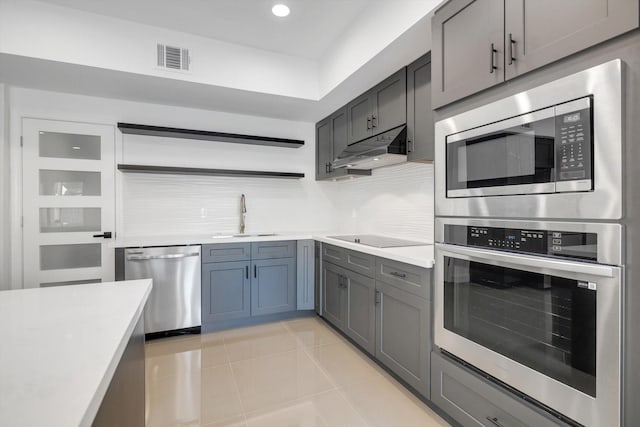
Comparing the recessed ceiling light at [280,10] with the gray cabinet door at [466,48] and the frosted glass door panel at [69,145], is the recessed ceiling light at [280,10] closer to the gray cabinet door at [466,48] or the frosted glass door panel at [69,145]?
the gray cabinet door at [466,48]

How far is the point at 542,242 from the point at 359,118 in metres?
2.30

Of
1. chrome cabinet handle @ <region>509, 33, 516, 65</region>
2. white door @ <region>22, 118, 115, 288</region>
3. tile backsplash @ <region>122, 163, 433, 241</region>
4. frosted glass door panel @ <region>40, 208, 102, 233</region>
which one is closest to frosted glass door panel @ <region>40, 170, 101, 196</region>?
white door @ <region>22, 118, 115, 288</region>

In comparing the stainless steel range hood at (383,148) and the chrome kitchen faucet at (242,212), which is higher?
the stainless steel range hood at (383,148)

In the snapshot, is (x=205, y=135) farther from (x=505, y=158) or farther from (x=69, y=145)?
(x=505, y=158)

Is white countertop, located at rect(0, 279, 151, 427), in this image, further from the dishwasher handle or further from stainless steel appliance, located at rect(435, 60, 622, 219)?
the dishwasher handle

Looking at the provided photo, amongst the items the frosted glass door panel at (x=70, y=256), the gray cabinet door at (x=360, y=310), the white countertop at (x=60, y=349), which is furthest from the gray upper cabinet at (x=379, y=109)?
the frosted glass door panel at (x=70, y=256)

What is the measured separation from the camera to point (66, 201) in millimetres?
3307

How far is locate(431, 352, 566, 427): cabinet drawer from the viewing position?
4.52 feet

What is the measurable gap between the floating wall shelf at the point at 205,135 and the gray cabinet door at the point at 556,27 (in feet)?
9.34

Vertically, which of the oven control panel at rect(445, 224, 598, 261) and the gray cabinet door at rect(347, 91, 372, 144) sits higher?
the gray cabinet door at rect(347, 91, 372, 144)

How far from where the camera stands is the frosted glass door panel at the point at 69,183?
324 cm

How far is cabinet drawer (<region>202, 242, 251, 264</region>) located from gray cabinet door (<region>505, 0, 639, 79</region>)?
275 cm

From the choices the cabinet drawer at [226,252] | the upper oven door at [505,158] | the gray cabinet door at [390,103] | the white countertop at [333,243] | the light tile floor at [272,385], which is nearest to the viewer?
the upper oven door at [505,158]

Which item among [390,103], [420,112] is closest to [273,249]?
[390,103]
